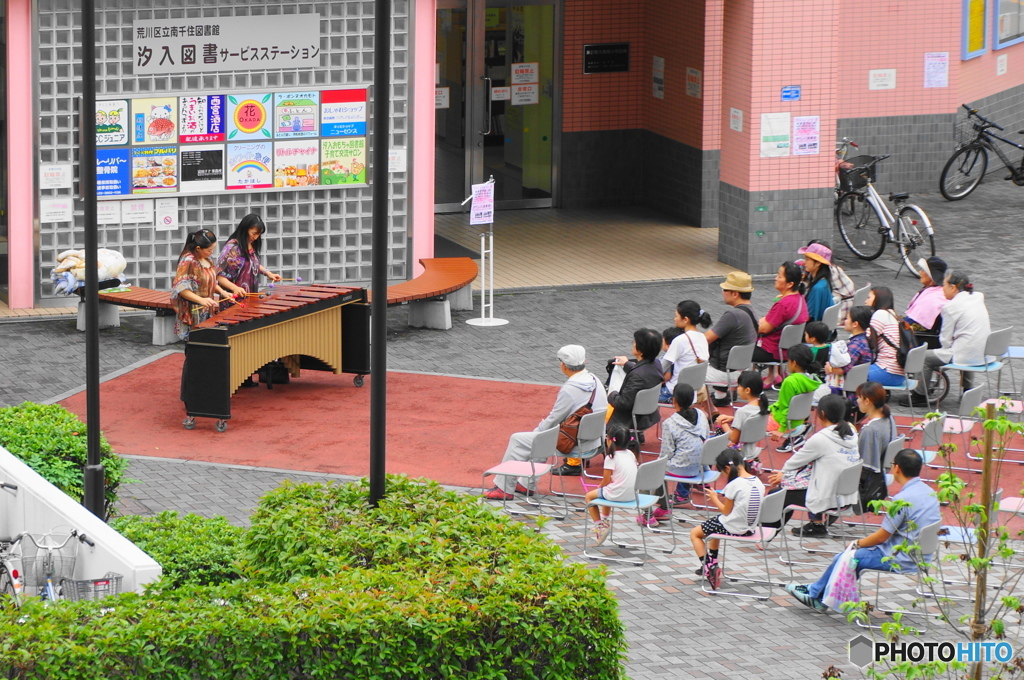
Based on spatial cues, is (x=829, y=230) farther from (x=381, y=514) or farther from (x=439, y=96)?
(x=381, y=514)

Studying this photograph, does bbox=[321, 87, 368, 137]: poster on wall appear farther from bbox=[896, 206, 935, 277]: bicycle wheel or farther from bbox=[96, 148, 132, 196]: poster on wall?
bbox=[896, 206, 935, 277]: bicycle wheel

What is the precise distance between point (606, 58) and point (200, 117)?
22.9ft

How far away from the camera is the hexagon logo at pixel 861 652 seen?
356 inches

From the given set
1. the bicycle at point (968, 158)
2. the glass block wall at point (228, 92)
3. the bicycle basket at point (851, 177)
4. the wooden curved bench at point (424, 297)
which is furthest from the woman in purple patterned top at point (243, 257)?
the bicycle at point (968, 158)

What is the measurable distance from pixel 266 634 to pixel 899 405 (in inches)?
351

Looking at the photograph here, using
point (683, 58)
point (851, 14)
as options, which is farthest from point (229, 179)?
point (851, 14)

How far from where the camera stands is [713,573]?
10641 millimetres

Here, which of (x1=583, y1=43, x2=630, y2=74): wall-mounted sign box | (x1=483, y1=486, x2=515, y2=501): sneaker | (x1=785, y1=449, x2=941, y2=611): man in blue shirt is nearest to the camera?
(x1=785, y1=449, x2=941, y2=611): man in blue shirt

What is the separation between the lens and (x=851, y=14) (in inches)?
871

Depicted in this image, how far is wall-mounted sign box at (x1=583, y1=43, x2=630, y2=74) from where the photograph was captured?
22.5 metres

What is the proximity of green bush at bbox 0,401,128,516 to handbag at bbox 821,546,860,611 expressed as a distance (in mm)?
4444

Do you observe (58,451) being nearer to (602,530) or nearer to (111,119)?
(602,530)

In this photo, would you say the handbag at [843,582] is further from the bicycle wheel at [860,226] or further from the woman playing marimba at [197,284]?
the bicycle wheel at [860,226]

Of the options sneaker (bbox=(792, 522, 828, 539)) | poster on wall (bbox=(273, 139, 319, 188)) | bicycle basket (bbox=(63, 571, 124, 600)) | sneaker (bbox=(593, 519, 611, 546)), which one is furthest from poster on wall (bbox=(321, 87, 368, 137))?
bicycle basket (bbox=(63, 571, 124, 600))
